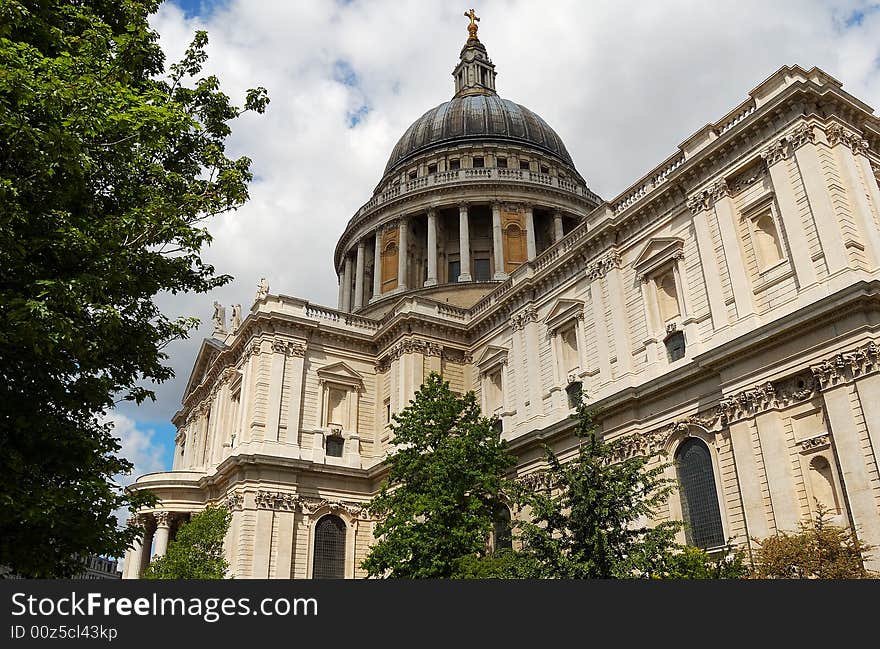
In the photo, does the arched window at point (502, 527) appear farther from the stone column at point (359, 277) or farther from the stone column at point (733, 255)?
the stone column at point (359, 277)

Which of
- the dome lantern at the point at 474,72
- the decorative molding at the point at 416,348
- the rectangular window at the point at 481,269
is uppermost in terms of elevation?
the dome lantern at the point at 474,72

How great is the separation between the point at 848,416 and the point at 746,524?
14.4ft

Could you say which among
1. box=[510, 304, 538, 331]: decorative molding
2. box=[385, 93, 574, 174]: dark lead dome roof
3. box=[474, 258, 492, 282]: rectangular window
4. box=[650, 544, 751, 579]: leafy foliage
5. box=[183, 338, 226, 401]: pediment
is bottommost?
box=[650, 544, 751, 579]: leafy foliage

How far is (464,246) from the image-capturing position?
5216 centimetres

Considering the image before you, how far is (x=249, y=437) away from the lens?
118 ft

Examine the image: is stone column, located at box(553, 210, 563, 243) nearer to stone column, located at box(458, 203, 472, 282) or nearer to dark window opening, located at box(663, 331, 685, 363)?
stone column, located at box(458, 203, 472, 282)

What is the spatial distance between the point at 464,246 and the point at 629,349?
82.9ft

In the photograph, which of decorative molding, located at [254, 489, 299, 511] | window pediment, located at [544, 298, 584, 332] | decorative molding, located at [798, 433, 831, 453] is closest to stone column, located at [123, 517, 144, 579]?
decorative molding, located at [254, 489, 299, 511]

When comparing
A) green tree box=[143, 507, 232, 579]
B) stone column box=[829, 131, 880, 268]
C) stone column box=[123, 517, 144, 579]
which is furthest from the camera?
stone column box=[123, 517, 144, 579]

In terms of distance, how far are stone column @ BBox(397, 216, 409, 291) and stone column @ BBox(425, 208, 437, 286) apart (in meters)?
2.09

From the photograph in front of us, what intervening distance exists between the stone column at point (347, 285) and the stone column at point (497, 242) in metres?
13.4

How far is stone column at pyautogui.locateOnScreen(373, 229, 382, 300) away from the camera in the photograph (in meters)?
54.5

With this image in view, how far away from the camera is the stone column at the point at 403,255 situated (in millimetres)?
53344

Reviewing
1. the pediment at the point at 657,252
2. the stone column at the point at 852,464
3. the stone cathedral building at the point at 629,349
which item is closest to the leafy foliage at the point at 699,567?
the stone cathedral building at the point at 629,349
